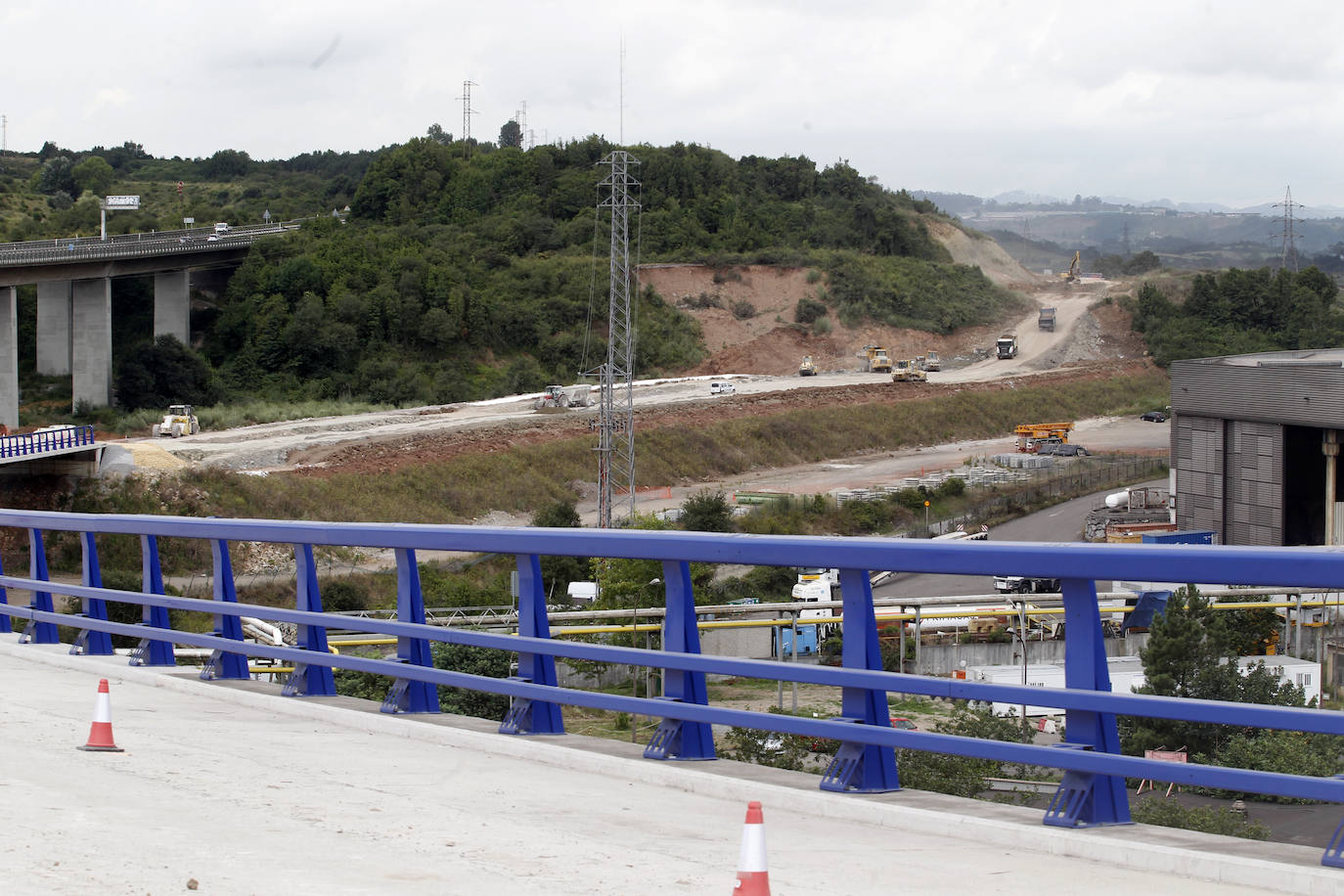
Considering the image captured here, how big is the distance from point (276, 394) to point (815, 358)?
144 feet

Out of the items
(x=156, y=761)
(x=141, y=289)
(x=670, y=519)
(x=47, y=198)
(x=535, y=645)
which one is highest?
(x=47, y=198)

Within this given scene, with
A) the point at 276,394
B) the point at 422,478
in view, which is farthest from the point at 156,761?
the point at 276,394

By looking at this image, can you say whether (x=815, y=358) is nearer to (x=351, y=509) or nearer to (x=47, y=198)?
(x=351, y=509)

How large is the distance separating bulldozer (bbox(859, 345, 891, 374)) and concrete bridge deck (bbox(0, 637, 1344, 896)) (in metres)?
95.0

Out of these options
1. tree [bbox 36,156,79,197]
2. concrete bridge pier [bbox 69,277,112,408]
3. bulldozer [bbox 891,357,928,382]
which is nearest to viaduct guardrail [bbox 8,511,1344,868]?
concrete bridge pier [bbox 69,277,112,408]

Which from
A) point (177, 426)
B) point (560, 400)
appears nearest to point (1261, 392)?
point (560, 400)

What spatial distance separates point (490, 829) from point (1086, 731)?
236 cm

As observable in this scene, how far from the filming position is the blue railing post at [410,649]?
7543mm

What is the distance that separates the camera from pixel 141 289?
310ft

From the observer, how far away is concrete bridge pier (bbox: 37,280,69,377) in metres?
82.6

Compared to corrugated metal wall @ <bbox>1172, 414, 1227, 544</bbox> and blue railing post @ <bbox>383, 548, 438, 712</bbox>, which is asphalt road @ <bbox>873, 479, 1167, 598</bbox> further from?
blue railing post @ <bbox>383, 548, 438, 712</bbox>

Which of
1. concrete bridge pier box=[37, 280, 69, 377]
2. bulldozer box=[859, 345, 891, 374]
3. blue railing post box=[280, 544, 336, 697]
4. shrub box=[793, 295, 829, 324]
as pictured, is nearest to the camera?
blue railing post box=[280, 544, 336, 697]

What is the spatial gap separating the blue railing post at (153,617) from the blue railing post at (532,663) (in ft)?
12.8

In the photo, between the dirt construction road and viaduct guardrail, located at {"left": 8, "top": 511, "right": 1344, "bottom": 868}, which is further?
the dirt construction road
